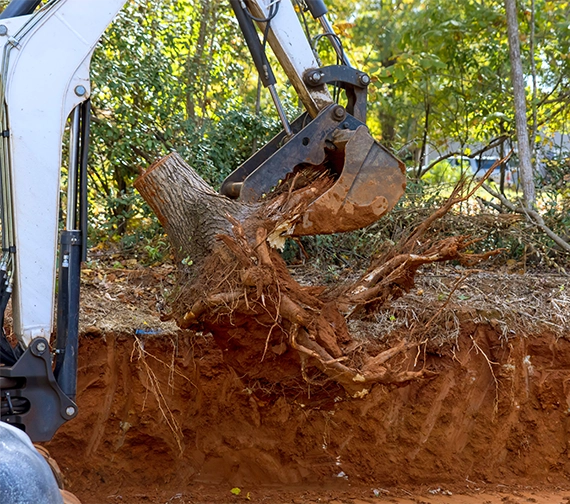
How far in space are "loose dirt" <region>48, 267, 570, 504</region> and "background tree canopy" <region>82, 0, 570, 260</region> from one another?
182 cm

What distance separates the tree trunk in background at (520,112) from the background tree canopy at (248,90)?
0.31 metres

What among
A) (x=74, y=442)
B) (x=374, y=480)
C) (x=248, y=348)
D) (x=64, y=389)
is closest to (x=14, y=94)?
(x=64, y=389)

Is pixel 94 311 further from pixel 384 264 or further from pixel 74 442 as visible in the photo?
pixel 384 264

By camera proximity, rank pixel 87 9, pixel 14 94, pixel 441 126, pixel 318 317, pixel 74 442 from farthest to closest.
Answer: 1. pixel 441 126
2. pixel 74 442
3. pixel 318 317
4. pixel 87 9
5. pixel 14 94

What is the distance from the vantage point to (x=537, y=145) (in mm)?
7465

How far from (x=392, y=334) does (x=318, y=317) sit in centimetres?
136

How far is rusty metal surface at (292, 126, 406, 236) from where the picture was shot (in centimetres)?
345

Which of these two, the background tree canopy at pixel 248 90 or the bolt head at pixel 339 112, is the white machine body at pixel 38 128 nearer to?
the bolt head at pixel 339 112

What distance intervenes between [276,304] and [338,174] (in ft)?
2.60

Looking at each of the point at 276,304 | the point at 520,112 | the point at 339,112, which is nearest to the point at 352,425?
the point at 276,304

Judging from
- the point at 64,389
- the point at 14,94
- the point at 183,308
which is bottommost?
the point at 64,389

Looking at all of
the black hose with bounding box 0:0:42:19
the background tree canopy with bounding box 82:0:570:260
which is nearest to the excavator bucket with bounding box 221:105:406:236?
the black hose with bounding box 0:0:42:19

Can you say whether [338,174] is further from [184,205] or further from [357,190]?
[184,205]

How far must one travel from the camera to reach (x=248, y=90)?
9.41m
